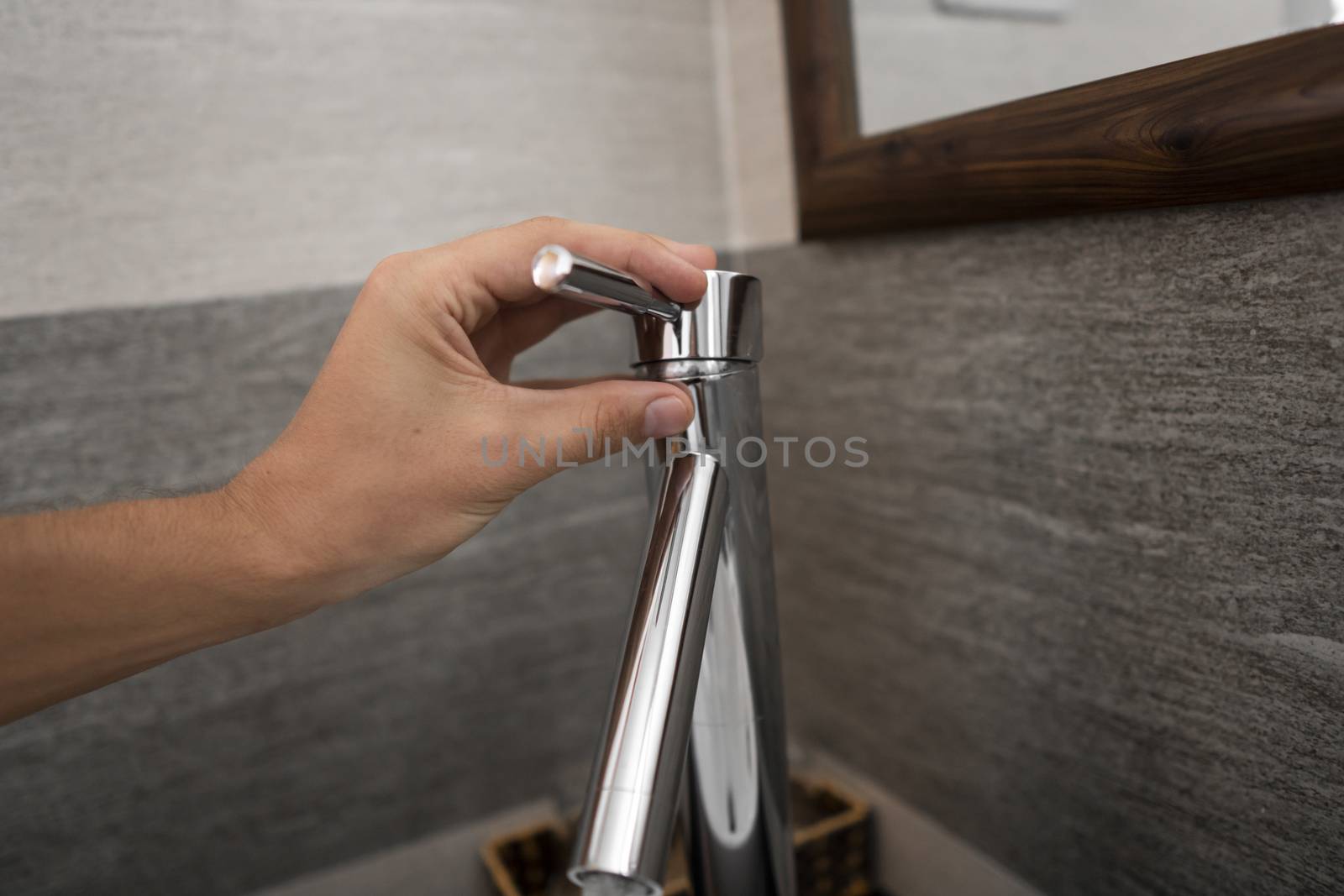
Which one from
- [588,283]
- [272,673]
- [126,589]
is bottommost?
[272,673]

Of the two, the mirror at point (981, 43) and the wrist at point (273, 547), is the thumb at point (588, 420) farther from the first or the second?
the mirror at point (981, 43)

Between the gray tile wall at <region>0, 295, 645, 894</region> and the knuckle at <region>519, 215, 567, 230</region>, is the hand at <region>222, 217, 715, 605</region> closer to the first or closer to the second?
the knuckle at <region>519, 215, 567, 230</region>

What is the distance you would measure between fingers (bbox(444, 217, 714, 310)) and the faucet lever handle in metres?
0.02

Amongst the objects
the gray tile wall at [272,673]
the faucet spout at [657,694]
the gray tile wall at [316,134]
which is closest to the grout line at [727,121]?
the gray tile wall at [316,134]

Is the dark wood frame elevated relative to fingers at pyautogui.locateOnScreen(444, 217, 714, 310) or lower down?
elevated

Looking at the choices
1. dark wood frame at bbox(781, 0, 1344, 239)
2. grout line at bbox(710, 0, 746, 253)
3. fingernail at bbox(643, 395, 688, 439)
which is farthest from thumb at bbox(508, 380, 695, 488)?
grout line at bbox(710, 0, 746, 253)

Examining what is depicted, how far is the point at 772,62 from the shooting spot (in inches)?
27.9

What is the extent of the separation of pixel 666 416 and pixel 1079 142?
26 centimetres

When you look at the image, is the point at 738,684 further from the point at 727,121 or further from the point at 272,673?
the point at 727,121

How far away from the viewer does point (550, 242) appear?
43 centimetres

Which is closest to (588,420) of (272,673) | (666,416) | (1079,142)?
(666,416)

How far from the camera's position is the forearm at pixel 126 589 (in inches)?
15.3

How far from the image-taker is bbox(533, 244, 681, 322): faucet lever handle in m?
0.30

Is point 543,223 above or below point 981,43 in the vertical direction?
below
